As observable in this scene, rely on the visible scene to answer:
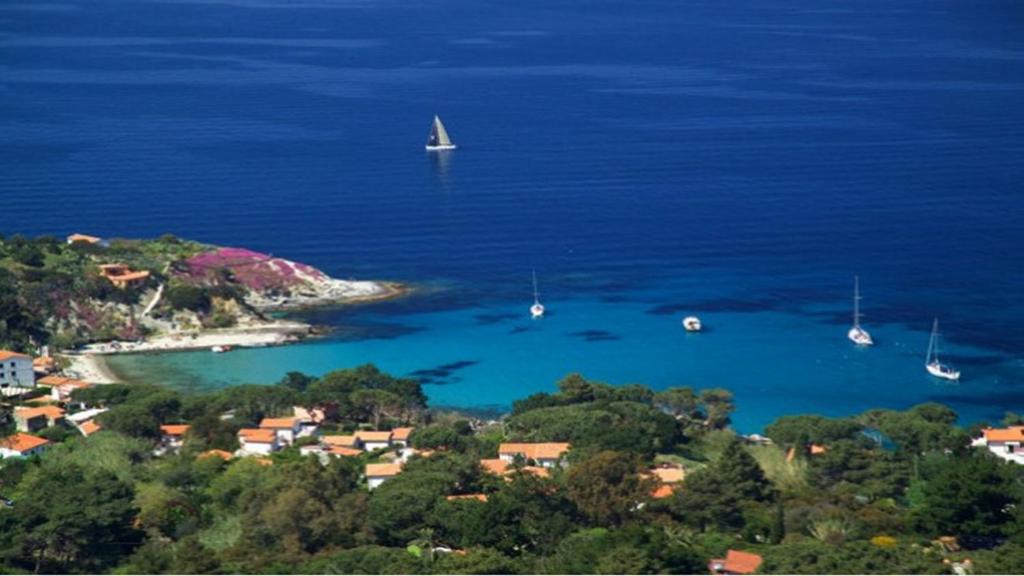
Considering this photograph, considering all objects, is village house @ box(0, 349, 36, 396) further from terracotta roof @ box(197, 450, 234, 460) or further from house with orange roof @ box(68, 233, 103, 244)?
house with orange roof @ box(68, 233, 103, 244)

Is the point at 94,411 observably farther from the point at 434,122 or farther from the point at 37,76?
the point at 37,76

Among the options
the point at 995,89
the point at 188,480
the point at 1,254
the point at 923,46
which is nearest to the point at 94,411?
the point at 188,480

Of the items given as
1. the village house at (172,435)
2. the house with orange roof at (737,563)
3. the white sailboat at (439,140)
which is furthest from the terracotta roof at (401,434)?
the white sailboat at (439,140)

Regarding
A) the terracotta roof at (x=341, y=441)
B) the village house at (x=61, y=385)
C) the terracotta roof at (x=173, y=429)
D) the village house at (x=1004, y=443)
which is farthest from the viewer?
the village house at (x=61, y=385)

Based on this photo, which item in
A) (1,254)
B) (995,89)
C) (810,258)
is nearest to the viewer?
(1,254)

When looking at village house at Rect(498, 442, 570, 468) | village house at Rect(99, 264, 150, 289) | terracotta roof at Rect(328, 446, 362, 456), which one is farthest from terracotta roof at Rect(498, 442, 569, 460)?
village house at Rect(99, 264, 150, 289)

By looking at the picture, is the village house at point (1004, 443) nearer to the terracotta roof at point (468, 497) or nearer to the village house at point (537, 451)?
the village house at point (537, 451)

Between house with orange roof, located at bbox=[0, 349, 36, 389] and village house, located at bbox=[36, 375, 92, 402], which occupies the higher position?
house with orange roof, located at bbox=[0, 349, 36, 389]
